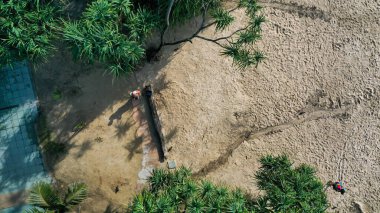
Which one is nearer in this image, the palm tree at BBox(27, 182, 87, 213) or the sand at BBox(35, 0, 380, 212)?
the palm tree at BBox(27, 182, 87, 213)

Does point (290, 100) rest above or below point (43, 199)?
above

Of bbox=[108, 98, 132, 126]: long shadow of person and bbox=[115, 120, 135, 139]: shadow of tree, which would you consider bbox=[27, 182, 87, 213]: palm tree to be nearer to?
bbox=[115, 120, 135, 139]: shadow of tree

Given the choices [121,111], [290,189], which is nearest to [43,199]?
[121,111]

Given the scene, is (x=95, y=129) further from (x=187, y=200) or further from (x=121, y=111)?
(x=187, y=200)

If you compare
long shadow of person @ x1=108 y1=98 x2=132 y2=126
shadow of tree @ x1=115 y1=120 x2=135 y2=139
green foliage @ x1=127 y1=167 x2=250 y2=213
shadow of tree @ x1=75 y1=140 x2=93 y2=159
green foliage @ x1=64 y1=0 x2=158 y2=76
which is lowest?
green foliage @ x1=127 y1=167 x2=250 y2=213

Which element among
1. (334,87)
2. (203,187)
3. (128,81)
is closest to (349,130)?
(334,87)

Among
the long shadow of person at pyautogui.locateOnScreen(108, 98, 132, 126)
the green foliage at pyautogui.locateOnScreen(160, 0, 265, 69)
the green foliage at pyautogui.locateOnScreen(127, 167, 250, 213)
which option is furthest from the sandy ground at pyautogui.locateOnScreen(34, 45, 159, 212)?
the green foliage at pyautogui.locateOnScreen(160, 0, 265, 69)

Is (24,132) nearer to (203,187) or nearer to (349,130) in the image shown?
(203,187)
